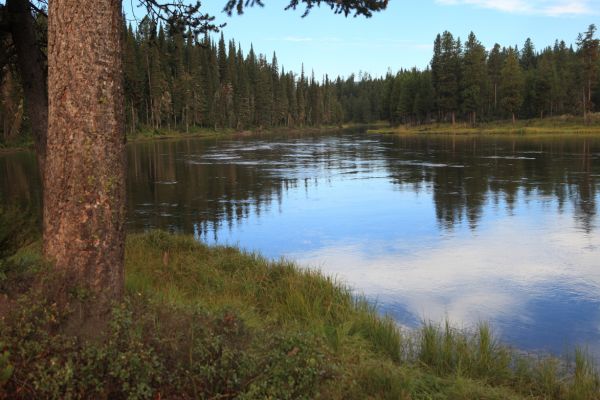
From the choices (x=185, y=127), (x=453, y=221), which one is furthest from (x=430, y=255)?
(x=185, y=127)

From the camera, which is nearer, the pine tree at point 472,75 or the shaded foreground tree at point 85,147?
the shaded foreground tree at point 85,147

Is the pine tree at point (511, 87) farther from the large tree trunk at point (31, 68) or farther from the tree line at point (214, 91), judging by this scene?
the large tree trunk at point (31, 68)

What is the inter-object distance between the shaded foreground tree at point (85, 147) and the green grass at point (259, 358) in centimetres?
46

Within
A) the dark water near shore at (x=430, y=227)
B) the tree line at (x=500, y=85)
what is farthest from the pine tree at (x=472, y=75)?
the dark water near shore at (x=430, y=227)

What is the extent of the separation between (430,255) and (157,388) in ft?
32.4

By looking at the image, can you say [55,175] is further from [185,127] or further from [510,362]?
[185,127]

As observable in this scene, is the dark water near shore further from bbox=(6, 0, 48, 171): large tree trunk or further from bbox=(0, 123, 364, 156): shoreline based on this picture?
bbox=(0, 123, 364, 156): shoreline

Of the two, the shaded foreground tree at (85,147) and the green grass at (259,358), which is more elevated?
the shaded foreground tree at (85,147)

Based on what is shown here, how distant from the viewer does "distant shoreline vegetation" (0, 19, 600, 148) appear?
2985 inches

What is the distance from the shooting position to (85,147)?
192 inches

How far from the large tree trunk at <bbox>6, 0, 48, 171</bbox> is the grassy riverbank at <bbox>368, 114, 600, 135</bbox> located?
64.8 meters

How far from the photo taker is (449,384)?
17.7 feet

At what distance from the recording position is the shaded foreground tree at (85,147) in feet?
15.9

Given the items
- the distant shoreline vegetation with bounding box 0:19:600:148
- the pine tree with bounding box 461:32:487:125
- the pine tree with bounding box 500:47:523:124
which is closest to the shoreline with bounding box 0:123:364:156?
the distant shoreline vegetation with bounding box 0:19:600:148
